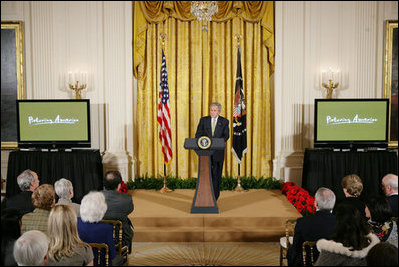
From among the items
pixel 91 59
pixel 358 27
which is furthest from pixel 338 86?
pixel 91 59

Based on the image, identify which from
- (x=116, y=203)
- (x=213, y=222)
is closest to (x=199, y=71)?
(x=213, y=222)

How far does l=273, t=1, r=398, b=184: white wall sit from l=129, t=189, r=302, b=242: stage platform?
1940 mm

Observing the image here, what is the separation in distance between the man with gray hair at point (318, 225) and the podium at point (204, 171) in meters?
2.33

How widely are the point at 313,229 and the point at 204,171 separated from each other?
2.51 metres

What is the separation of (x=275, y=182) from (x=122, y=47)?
3973 mm

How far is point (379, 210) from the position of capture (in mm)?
3229

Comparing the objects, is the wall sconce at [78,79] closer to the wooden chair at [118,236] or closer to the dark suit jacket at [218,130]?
the dark suit jacket at [218,130]

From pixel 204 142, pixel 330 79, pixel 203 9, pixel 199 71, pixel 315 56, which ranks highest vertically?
pixel 203 9

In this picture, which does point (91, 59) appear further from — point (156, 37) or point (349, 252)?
point (349, 252)

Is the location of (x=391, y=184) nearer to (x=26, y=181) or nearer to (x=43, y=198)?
(x=43, y=198)

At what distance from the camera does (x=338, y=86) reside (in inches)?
303

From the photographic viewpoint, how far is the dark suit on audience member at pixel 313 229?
3.27 meters

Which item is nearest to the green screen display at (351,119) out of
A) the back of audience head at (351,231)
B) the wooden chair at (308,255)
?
the wooden chair at (308,255)

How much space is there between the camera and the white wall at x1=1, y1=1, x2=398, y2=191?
762cm
